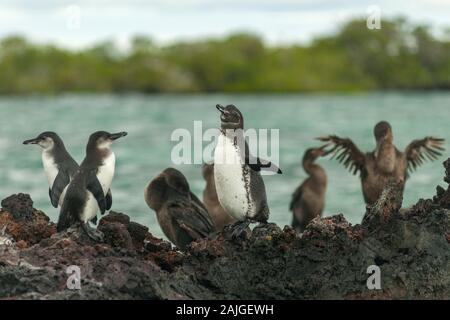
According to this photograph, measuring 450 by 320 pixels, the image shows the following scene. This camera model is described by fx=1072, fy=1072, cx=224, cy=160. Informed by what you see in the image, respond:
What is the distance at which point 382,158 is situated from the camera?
9188 mm

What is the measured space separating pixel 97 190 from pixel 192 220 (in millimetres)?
1482

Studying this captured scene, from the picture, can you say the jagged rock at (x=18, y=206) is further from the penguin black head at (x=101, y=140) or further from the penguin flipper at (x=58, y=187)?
the penguin black head at (x=101, y=140)

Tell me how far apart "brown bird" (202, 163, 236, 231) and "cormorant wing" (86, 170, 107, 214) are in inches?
122

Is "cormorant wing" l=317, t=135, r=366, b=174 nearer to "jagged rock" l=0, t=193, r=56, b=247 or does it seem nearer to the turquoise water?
"jagged rock" l=0, t=193, r=56, b=247

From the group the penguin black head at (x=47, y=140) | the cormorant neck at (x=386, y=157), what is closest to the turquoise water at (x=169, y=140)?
the cormorant neck at (x=386, y=157)

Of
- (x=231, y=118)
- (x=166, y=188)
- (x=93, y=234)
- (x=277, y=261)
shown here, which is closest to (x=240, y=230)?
(x=277, y=261)

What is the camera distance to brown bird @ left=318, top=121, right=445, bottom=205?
9.15 metres

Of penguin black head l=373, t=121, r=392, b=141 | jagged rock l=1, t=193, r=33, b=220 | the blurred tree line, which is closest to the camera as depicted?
→ jagged rock l=1, t=193, r=33, b=220

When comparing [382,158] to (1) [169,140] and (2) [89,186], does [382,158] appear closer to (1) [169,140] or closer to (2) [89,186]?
(2) [89,186]

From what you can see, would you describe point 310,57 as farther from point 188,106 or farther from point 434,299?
point 434,299

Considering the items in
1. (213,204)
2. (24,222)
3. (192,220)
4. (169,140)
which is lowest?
(169,140)

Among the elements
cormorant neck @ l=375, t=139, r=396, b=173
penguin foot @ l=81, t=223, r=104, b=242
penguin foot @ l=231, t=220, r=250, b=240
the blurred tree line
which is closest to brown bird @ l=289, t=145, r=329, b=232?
cormorant neck @ l=375, t=139, r=396, b=173

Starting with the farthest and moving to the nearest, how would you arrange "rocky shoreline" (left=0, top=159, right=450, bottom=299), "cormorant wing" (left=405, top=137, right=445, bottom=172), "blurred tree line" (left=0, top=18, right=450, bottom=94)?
"blurred tree line" (left=0, top=18, right=450, bottom=94), "cormorant wing" (left=405, top=137, right=445, bottom=172), "rocky shoreline" (left=0, top=159, right=450, bottom=299)

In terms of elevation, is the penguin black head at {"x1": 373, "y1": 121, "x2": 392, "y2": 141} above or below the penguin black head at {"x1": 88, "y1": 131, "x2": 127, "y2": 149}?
below
